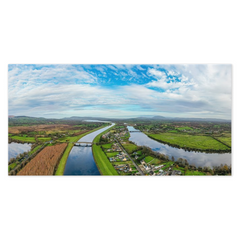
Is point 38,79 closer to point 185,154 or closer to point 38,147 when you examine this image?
point 38,147

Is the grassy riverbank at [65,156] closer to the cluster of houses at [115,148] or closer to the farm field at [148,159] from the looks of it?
the cluster of houses at [115,148]

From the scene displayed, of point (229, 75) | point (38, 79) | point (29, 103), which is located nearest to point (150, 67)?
point (229, 75)

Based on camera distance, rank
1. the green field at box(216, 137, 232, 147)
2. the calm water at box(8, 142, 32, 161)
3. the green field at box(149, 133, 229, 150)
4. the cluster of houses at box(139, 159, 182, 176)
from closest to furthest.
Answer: the cluster of houses at box(139, 159, 182, 176) < the calm water at box(8, 142, 32, 161) < the green field at box(216, 137, 232, 147) < the green field at box(149, 133, 229, 150)

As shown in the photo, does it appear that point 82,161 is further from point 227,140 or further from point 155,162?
point 227,140

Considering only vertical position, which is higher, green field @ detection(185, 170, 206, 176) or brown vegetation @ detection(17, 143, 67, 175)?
brown vegetation @ detection(17, 143, 67, 175)

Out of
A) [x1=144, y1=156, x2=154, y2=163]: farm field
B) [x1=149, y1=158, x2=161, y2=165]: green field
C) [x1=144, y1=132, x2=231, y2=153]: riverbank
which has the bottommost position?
[x1=149, y1=158, x2=161, y2=165]: green field

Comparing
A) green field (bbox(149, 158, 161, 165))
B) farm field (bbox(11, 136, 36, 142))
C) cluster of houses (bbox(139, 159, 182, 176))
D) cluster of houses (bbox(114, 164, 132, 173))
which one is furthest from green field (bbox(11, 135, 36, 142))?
green field (bbox(149, 158, 161, 165))

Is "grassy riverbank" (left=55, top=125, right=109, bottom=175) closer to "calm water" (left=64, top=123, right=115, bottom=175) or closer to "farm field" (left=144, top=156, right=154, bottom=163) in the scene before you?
"calm water" (left=64, top=123, right=115, bottom=175)
